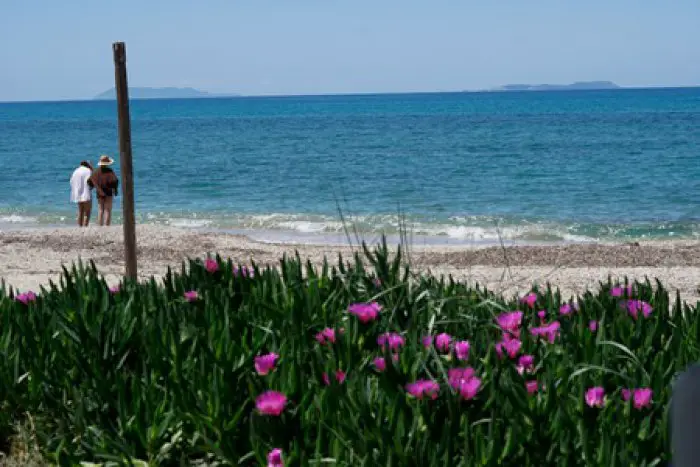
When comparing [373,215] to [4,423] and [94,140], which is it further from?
[94,140]

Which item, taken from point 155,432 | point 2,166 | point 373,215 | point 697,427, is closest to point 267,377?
point 155,432

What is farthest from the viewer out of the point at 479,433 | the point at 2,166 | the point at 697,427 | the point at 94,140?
the point at 94,140

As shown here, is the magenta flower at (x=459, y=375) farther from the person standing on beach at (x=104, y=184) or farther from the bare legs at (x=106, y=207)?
the bare legs at (x=106, y=207)

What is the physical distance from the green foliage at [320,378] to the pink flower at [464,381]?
1.2 inches

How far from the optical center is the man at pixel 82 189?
19.2 meters

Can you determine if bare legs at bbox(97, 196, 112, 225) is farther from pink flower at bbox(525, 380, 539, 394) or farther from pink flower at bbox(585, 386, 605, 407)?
pink flower at bbox(585, 386, 605, 407)

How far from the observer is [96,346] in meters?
3.64

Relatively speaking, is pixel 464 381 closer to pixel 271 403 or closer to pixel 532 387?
pixel 532 387

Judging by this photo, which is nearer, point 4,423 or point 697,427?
point 697,427

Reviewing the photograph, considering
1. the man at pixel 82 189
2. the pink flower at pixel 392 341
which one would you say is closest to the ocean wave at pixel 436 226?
the man at pixel 82 189

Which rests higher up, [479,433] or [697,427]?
[697,427]

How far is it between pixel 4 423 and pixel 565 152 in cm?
4554

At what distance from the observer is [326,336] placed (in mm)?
Answer: 3561

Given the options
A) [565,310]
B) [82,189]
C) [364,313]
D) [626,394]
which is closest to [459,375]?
[626,394]
